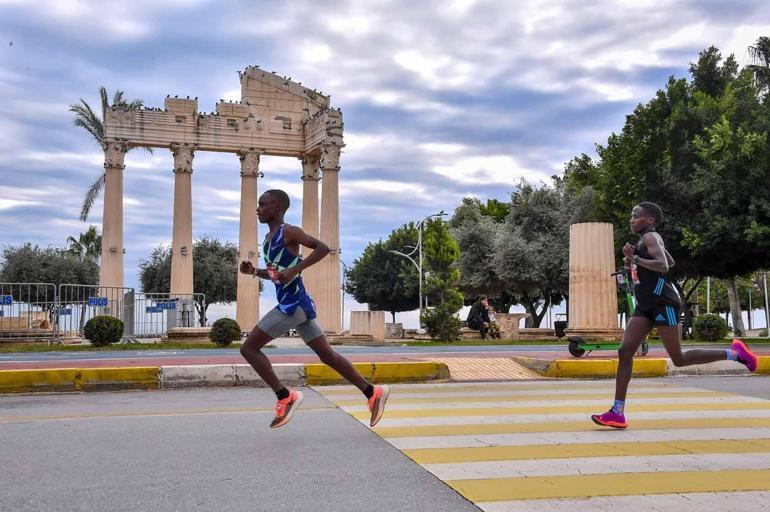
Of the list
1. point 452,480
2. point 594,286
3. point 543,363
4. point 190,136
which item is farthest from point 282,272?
point 190,136

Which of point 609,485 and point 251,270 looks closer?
point 609,485

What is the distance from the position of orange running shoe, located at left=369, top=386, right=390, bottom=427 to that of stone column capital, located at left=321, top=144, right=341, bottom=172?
29804mm

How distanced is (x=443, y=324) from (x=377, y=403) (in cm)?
2406

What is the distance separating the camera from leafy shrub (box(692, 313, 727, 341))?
90.0 feet

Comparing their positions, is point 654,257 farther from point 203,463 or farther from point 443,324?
point 443,324

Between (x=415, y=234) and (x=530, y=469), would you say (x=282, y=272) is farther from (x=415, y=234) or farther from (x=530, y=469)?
(x=415, y=234)

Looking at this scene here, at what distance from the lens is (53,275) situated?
179ft

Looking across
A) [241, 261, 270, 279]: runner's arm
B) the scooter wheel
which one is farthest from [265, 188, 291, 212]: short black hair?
the scooter wheel

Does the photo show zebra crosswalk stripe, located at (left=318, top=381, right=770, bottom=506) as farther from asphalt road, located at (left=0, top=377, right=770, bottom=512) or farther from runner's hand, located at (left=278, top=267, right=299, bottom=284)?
runner's hand, located at (left=278, top=267, right=299, bottom=284)

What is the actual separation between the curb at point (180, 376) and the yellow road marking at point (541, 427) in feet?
14.4

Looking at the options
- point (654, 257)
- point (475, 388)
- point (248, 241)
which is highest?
point (248, 241)

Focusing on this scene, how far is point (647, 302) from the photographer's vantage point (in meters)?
6.69

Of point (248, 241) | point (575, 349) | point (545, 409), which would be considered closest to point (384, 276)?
point (248, 241)

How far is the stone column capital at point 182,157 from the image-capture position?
36125mm
